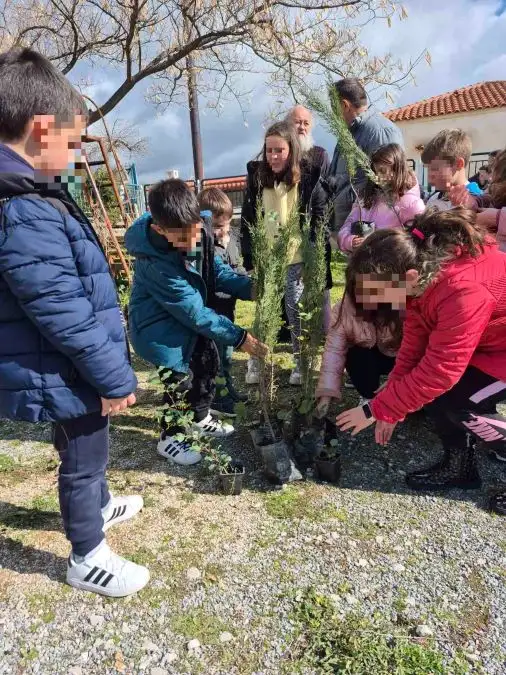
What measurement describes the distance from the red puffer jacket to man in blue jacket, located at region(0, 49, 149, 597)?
1232mm

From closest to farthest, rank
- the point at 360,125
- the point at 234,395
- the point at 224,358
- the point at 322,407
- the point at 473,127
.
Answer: the point at 322,407 < the point at 224,358 < the point at 234,395 < the point at 360,125 < the point at 473,127

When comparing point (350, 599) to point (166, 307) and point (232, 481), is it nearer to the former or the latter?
point (232, 481)

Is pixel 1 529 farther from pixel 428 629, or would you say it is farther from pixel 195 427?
pixel 428 629

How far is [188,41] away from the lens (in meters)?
9.00

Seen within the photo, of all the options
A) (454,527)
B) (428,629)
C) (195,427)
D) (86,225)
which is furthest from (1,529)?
(454,527)

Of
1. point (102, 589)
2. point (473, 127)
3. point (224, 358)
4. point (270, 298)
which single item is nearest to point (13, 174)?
point (270, 298)

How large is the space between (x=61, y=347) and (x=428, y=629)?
5.34ft

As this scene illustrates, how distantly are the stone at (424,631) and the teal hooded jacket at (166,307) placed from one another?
1.53 metres

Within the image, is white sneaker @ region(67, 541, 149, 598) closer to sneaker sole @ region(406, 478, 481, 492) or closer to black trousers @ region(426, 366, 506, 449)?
sneaker sole @ region(406, 478, 481, 492)

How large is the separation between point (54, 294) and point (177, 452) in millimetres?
1628

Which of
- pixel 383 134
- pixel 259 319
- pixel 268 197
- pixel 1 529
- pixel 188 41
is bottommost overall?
pixel 1 529

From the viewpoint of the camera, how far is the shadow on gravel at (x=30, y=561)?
2.23 meters

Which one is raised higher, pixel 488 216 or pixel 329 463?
pixel 488 216

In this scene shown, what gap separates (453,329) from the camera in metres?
2.23
